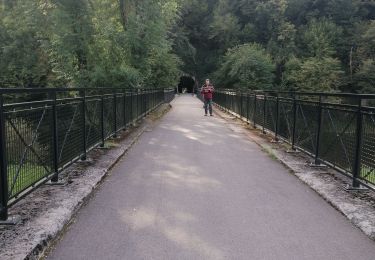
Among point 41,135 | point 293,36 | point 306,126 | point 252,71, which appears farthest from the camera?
point 293,36

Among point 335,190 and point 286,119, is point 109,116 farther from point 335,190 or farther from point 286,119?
point 335,190

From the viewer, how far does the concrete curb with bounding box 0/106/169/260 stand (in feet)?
13.0

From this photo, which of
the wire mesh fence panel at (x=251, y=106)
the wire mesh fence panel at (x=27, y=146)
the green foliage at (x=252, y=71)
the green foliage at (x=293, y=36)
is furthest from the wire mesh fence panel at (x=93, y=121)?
the green foliage at (x=293, y=36)

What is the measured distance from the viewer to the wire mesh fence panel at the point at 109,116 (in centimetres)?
1014

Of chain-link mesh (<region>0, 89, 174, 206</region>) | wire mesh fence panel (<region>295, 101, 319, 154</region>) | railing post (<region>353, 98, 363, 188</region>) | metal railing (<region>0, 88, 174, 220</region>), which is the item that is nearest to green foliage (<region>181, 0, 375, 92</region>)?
wire mesh fence panel (<region>295, 101, 319, 154</region>)

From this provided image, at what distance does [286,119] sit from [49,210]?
6796 millimetres

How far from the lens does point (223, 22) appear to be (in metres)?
67.4

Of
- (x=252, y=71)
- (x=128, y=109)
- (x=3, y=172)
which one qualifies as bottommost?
(x=3, y=172)

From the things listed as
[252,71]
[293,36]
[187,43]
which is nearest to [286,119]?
[252,71]

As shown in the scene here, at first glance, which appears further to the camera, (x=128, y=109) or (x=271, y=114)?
(x=128, y=109)

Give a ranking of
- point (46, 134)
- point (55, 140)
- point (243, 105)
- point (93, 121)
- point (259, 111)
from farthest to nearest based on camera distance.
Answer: point (243, 105) < point (259, 111) < point (93, 121) < point (55, 140) < point (46, 134)

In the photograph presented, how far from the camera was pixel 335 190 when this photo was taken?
6078 mm

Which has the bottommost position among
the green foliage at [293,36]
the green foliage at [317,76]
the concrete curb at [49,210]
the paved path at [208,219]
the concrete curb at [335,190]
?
the paved path at [208,219]

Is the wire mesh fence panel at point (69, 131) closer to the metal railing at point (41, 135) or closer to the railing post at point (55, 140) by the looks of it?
the metal railing at point (41, 135)
